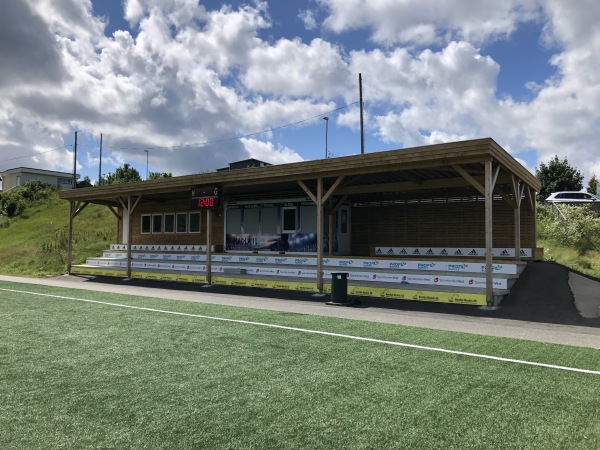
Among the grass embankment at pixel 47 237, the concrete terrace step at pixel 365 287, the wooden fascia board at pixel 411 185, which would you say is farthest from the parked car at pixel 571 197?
the grass embankment at pixel 47 237

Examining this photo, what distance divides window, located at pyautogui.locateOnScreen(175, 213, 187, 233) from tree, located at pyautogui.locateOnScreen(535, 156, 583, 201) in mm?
26990

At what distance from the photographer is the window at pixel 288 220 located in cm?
1833

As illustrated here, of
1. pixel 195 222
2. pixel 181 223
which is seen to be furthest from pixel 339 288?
pixel 181 223

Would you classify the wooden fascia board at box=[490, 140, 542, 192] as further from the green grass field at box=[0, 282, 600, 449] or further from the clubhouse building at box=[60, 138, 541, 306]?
the green grass field at box=[0, 282, 600, 449]

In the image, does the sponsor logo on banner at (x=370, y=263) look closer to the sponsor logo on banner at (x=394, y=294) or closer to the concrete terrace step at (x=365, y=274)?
the concrete terrace step at (x=365, y=274)

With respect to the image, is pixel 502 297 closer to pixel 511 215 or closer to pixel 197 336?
pixel 511 215

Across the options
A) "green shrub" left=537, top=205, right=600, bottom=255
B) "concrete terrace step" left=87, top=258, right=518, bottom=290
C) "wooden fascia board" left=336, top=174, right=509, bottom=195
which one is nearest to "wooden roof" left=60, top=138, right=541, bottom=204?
"wooden fascia board" left=336, top=174, right=509, bottom=195

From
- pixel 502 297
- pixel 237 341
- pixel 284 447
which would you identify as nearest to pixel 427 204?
pixel 502 297

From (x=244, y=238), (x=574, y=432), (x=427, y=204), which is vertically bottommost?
(x=574, y=432)

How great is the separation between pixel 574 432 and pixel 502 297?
799 centimetres

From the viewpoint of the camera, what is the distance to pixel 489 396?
4.30m

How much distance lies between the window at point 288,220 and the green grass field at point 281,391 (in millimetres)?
10836

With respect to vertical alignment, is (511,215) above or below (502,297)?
above

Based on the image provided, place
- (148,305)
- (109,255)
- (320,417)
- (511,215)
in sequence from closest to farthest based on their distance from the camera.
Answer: (320,417) < (148,305) < (511,215) < (109,255)
